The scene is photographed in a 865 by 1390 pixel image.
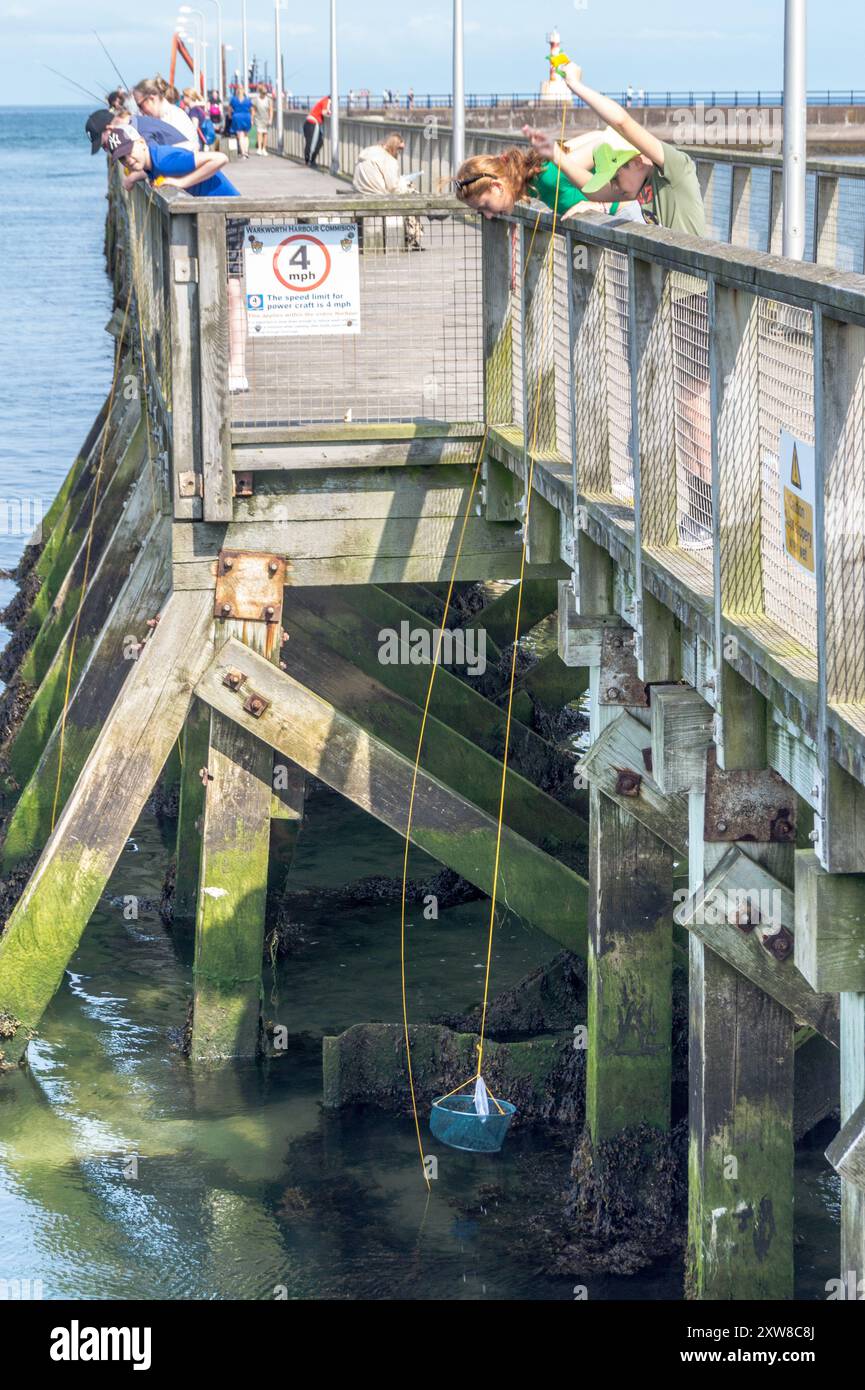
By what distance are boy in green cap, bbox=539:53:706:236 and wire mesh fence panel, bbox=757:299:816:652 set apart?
1.99 metres

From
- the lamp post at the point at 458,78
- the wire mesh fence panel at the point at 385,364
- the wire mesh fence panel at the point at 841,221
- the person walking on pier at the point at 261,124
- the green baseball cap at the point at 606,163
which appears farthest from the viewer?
the person walking on pier at the point at 261,124

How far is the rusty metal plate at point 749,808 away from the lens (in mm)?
7027

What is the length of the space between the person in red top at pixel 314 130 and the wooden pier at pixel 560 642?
22839 mm

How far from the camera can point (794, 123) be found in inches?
279

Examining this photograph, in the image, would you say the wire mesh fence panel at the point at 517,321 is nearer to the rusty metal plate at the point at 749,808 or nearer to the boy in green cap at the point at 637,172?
the boy in green cap at the point at 637,172

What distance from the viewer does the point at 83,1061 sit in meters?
11.2

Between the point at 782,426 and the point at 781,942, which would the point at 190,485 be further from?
the point at 782,426

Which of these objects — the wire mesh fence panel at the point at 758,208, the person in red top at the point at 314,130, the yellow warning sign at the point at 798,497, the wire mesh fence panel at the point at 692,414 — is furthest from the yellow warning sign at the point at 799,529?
the person in red top at the point at 314,130

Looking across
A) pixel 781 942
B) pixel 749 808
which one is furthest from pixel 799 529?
pixel 781 942

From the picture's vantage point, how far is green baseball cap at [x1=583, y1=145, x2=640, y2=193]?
328 inches

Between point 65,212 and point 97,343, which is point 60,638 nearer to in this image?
point 97,343

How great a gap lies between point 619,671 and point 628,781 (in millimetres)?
436

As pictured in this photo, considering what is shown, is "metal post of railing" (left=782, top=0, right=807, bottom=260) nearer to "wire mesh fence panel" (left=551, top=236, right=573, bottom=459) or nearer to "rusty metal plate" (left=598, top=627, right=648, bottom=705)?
"wire mesh fence panel" (left=551, top=236, right=573, bottom=459)

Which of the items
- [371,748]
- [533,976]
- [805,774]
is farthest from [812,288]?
[533,976]
